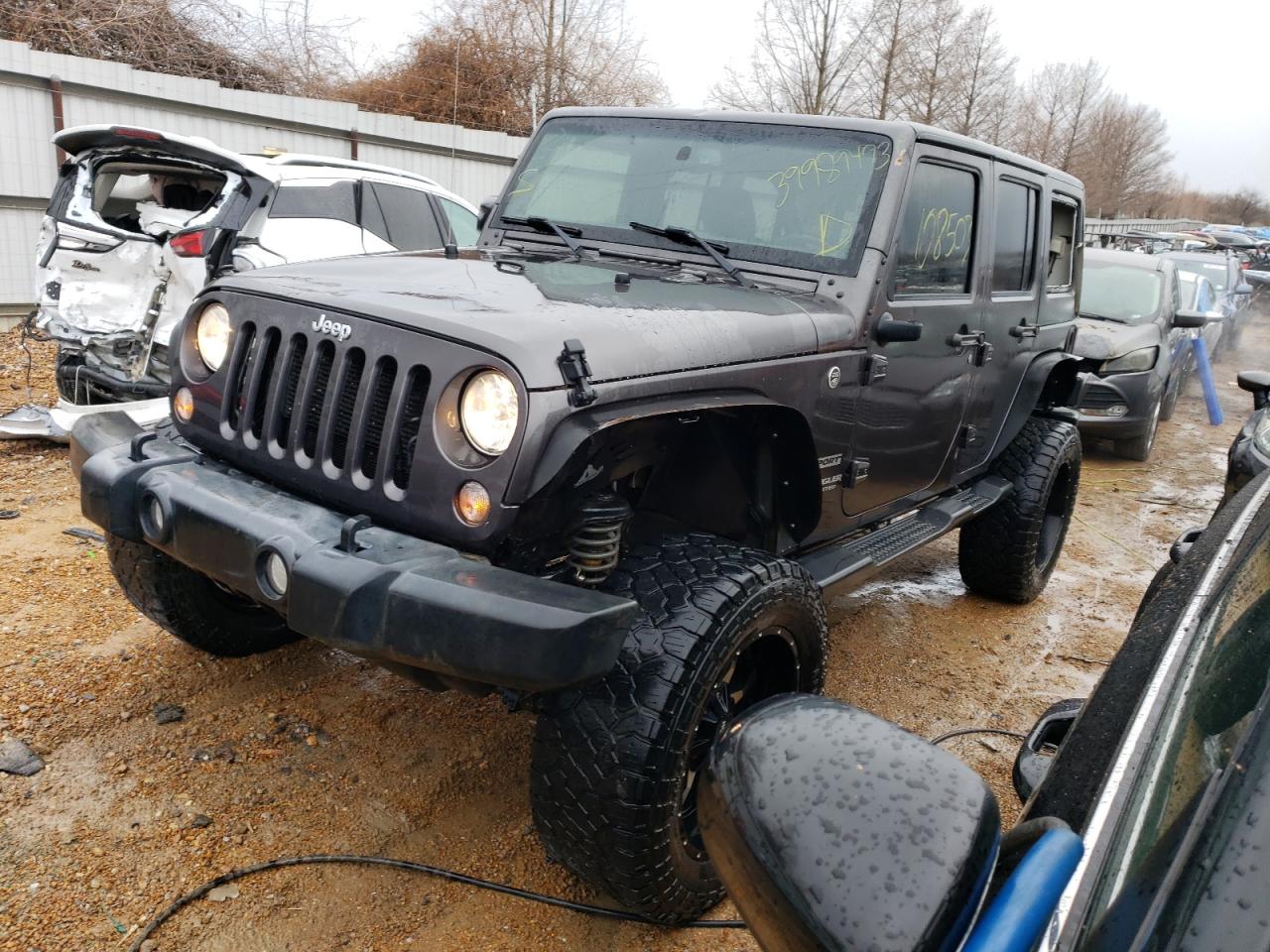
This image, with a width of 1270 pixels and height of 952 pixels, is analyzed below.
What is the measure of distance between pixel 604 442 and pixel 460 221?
5542mm

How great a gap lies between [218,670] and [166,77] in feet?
28.5

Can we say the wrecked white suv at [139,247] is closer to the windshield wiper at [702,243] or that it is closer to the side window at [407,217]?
the side window at [407,217]

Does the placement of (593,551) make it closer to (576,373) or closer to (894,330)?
(576,373)

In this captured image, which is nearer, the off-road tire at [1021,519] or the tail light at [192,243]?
the off-road tire at [1021,519]

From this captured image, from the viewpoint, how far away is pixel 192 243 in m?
5.04

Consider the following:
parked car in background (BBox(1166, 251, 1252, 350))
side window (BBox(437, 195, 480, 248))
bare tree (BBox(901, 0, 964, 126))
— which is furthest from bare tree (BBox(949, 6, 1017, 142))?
side window (BBox(437, 195, 480, 248))

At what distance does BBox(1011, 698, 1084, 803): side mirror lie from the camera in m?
1.66

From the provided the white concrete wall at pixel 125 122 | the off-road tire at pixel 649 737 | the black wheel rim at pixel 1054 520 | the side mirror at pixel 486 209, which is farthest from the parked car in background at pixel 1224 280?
the off-road tire at pixel 649 737

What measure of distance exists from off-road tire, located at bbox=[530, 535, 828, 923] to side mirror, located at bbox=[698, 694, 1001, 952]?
39.5 inches

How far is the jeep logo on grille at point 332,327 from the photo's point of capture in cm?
220

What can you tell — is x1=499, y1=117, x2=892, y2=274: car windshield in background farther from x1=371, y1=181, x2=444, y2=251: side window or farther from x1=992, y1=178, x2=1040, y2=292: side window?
x1=371, y1=181, x2=444, y2=251: side window

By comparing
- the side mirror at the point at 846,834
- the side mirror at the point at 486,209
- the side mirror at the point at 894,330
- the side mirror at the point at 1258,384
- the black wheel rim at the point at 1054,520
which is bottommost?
the black wheel rim at the point at 1054,520

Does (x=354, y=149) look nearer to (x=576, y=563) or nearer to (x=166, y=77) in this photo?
(x=166, y=77)

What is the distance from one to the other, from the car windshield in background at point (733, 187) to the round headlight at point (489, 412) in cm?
130
